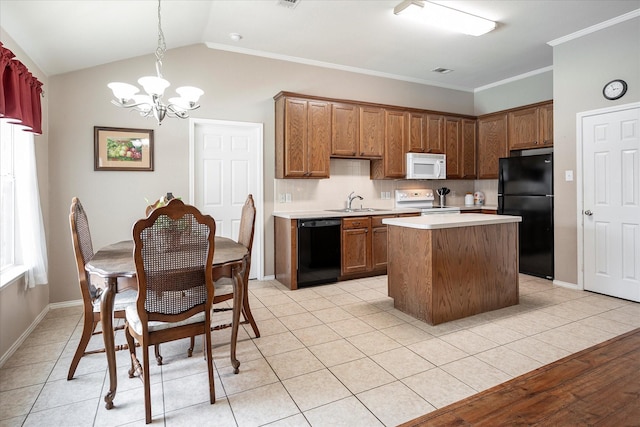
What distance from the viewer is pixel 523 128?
507 cm

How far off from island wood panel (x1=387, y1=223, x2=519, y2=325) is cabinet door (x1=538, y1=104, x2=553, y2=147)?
84.2 inches

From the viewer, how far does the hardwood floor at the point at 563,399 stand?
3.58 ft

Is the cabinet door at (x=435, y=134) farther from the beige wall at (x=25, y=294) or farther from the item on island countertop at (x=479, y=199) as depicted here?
the beige wall at (x=25, y=294)

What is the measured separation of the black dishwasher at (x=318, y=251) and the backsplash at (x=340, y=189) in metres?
0.62

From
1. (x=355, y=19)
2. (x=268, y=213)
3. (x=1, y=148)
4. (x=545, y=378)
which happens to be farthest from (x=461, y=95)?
(x=1, y=148)

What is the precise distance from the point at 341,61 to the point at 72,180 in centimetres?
364

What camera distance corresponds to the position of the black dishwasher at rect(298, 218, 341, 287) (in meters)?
4.21

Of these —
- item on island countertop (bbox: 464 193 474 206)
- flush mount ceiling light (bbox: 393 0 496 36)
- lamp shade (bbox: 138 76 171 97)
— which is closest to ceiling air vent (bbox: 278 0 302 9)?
flush mount ceiling light (bbox: 393 0 496 36)

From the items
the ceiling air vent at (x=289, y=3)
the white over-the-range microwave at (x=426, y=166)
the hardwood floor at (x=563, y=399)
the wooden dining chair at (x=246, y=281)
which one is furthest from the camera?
the white over-the-range microwave at (x=426, y=166)

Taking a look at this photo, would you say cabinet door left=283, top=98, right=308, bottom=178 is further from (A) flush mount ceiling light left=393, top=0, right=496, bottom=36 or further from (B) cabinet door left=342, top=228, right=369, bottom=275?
(A) flush mount ceiling light left=393, top=0, right=496, bottom=36

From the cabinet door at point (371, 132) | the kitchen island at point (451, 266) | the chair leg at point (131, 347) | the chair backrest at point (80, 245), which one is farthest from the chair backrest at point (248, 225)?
the cabinet door at point (371, 132)

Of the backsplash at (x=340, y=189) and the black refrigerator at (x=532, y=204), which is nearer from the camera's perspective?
the black refrigerator at (x=532, y=204)

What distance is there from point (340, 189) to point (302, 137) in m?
1.05

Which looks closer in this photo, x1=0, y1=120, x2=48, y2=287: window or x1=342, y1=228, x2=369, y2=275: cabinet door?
x1=0, y1=120, x2=48, y2=287: window
